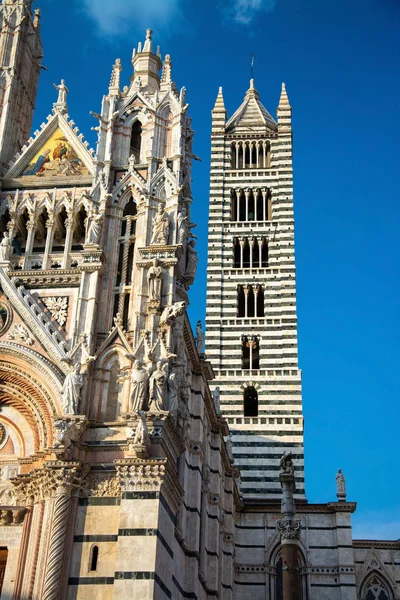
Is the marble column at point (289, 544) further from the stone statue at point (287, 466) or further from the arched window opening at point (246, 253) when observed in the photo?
the arched window opening at point (246, 253)

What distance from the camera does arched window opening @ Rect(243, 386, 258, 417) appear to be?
131 ft

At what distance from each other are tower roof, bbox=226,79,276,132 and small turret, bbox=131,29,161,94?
2102cm

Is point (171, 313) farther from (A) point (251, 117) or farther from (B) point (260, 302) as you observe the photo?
(A) point (251, 117)

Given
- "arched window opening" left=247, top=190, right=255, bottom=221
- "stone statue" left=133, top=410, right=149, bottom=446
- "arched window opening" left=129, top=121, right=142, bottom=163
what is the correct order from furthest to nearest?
"arched window opening" left=247, top=190, right=255, bottom=221, "arched window opening" left=129, top=121, right=142, bottom=163, "stone statue" left=133, top=410, right=149, bottom=446

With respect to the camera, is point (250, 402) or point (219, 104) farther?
point (219, 104)

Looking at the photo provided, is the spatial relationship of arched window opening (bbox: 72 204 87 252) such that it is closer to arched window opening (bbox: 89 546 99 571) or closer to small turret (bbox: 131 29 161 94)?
small turret (bbox: 131 29 161 94)

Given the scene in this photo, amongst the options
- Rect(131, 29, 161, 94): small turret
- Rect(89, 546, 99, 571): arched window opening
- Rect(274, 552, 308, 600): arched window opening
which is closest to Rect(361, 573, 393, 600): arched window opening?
Rect(274, 552, 308, 600): arched window opening

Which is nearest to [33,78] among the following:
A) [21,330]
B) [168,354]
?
[21,330]

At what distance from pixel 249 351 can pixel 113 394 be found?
20.6 meters

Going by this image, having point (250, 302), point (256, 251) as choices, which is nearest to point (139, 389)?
point (250, 302)

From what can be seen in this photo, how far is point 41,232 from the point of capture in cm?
2517

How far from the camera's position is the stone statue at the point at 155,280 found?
853 inches

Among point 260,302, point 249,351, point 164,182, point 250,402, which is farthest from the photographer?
point 260,302

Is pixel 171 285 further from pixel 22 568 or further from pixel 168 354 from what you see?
pixel 22 568
